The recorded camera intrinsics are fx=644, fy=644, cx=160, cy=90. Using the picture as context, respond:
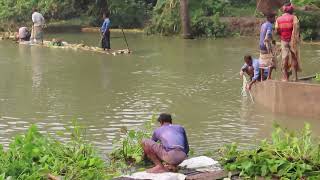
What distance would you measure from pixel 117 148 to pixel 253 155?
2.53 m

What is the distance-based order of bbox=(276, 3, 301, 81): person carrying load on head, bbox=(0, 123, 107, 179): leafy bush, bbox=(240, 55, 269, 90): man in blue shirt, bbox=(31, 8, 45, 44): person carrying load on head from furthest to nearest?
bbox=(31, 8, 45, 44): person carrying load on head, bbox=(240, 55, 269, 90): man in blue shirt, bbox=(276, 3, 301, 81): person carrying load on head, bbox=(0, 123, 107, 179): leafy bush

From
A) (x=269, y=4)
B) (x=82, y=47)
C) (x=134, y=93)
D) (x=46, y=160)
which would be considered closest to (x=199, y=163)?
(x=46, y=160)

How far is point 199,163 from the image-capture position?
8.58 metres

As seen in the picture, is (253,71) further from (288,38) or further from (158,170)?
(158,170)

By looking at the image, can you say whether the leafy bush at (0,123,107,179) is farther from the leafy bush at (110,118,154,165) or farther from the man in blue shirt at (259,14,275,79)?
the man in blue shirt at (259,14,275,79)

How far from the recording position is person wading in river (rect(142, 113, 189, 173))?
26.8 feet

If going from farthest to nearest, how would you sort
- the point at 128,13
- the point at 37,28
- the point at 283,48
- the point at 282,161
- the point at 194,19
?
A: 1. the point at 128,13
2. the point at 194,19
3. the point at 37,28
4. the point at 283,48
5. the point at 282,161

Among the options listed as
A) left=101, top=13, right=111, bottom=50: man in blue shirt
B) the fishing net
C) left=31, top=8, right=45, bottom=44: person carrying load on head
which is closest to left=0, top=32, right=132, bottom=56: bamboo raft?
left=101, top=13, right=111, bottom=50: man in blue shirt

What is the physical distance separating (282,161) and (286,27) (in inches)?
200

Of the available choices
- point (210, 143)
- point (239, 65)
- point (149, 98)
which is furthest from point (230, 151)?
point (239, 65)

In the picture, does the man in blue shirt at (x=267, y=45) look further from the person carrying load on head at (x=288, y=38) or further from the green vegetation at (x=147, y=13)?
the green vegetation at (x=147, y=13)

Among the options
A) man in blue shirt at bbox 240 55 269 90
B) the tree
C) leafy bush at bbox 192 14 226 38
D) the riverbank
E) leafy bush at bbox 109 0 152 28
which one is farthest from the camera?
leafy bush at bbox 109 0 152 28

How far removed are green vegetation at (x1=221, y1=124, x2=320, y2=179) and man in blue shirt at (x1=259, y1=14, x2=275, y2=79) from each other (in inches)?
201

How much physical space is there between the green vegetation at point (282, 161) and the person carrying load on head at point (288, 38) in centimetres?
434
